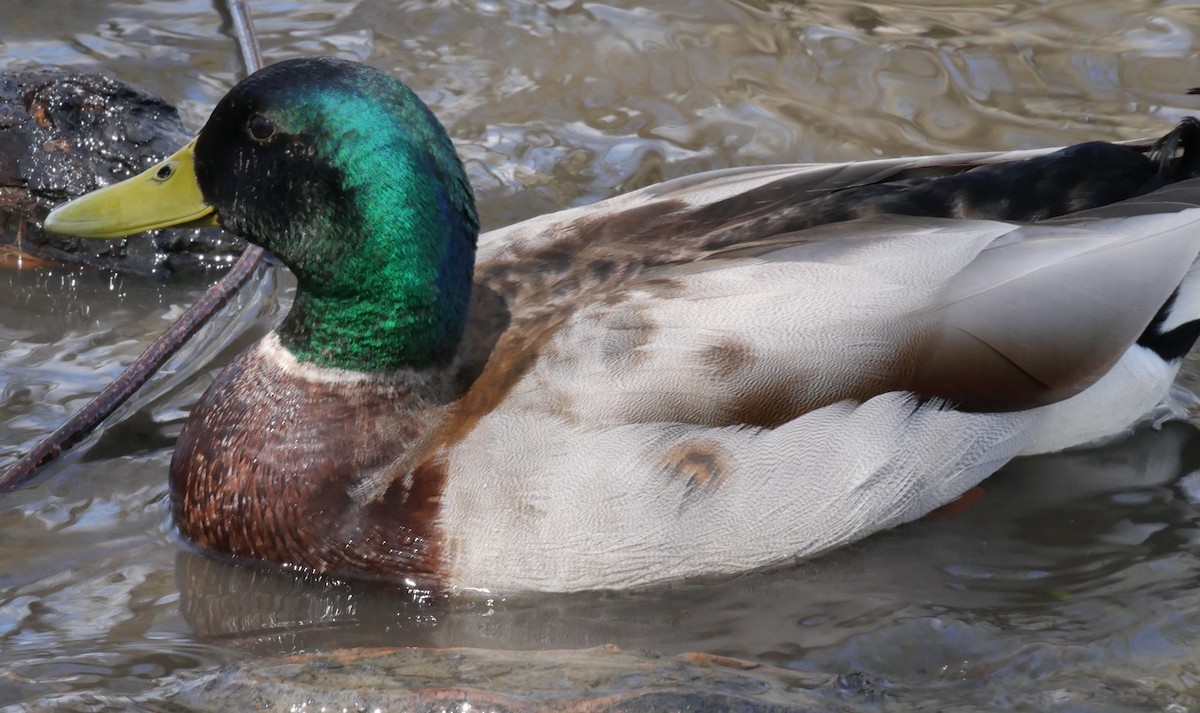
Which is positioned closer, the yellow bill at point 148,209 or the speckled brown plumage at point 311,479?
the speckled brown plumage at point 311,479

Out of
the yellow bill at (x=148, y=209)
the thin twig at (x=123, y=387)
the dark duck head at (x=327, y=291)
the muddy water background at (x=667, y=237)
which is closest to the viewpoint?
the muddy water background at (x=667, y=237)

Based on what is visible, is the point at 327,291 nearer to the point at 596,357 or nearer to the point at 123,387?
the point at 596,357

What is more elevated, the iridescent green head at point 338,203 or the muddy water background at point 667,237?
the iridescent green head at point 338,203

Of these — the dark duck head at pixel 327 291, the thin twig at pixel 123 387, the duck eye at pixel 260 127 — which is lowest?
the thin twig at pixel 123 387

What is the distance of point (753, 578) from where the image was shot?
461 cm

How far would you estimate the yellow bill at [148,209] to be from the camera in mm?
4594

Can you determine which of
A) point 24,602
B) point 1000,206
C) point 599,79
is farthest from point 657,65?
point 24,602

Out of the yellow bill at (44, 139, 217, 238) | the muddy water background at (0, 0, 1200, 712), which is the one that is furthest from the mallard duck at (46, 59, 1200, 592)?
the muddy water background at (0, 0, 1200, 712)

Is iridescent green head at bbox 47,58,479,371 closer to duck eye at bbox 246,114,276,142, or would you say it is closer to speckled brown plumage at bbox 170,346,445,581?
duck eye at bbox 246,114,276,142

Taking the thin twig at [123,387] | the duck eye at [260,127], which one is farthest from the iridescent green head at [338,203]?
the thin twig at [123,387]

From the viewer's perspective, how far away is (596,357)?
14.5 feet

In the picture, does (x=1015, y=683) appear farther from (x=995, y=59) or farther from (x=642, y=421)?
(x=995, y=59)

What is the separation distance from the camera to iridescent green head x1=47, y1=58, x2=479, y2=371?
4363 millimetres

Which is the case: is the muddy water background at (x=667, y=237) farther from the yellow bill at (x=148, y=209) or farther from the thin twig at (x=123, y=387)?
the yellow bill at (x=148, y=209)
